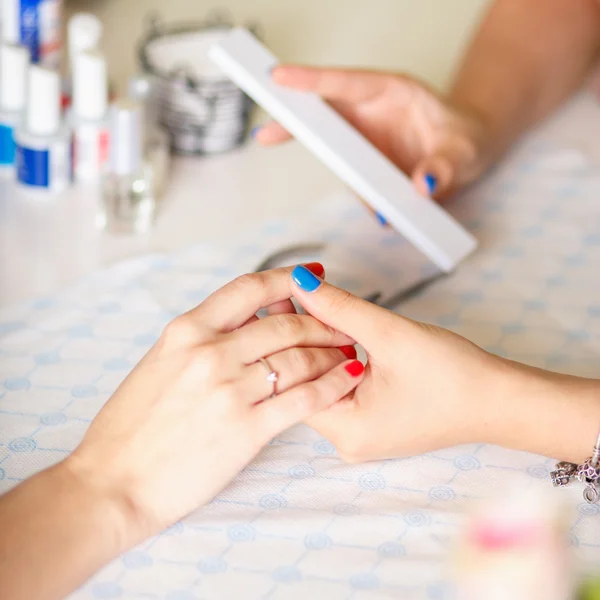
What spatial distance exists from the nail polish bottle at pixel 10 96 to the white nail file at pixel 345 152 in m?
0.25

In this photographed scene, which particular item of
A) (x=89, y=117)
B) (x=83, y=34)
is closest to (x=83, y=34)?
(x=83, y=34)

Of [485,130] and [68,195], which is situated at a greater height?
[485,130]

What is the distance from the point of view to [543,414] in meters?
0.61

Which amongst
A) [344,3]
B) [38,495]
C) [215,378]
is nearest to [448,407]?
[215,378]

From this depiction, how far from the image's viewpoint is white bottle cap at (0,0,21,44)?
94 cm

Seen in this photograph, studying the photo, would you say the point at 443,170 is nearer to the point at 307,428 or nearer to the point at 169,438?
the point at 307,428

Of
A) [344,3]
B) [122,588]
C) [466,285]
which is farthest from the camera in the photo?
[344,3]

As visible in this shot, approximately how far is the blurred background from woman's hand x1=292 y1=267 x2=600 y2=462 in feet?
2.13

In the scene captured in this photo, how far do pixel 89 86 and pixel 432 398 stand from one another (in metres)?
0.52

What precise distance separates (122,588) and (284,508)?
0.12 meters

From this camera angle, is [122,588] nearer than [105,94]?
Yes

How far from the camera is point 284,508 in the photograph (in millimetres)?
578

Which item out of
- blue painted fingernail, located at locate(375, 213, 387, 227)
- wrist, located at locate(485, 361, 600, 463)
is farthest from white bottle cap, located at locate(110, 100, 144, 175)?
wrist, located at locate(485, 361, 600, 463)

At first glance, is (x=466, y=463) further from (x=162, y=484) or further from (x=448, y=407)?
(x=162, y=484)
